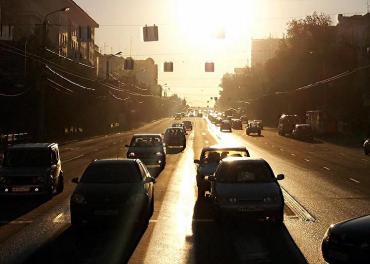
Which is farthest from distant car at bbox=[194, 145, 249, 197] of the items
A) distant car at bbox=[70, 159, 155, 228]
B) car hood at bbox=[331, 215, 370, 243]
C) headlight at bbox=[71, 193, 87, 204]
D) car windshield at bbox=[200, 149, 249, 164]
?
car hood at bbox=[331, 215, 370, 243]

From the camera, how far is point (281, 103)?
12681 cm

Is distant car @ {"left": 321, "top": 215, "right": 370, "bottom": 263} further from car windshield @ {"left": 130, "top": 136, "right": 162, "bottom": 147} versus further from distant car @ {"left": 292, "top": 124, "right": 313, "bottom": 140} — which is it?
distant car @ {"left": 292, "top": 124, "right": 313, "bottom": 140}

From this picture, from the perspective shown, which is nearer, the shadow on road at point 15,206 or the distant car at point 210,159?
the shadow on road at point 15,206

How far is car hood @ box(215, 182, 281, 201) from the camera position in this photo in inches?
565

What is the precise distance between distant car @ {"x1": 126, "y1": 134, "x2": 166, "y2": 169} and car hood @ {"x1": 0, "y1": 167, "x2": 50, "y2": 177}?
39.7 ft

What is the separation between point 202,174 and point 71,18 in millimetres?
98637

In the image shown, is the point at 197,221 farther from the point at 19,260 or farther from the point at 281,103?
the point at 281,103

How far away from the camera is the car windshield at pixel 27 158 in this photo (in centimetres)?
2103

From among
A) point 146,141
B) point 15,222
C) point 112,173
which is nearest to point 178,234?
point 112,173

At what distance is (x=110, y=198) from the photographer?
13.9 meters

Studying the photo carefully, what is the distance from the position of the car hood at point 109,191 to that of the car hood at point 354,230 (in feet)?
18.1

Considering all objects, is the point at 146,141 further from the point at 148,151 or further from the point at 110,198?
the point at 110,198

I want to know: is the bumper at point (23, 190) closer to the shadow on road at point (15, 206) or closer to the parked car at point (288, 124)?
the shadow on road at point (15, 206)

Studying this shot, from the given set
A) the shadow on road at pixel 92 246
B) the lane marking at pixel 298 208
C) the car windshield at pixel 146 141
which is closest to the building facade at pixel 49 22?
the car windshield at pixel 146 141
